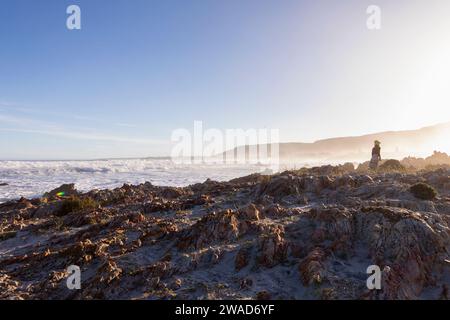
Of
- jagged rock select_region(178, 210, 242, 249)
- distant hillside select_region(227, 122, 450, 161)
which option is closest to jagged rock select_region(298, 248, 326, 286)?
jagged rock select_region(178, 210, 242, 249)

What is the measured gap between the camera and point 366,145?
531ft

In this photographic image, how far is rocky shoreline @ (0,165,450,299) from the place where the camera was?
8305mm

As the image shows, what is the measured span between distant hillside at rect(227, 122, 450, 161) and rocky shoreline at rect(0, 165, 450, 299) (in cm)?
13016

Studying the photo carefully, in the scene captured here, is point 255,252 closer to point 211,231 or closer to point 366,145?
point 211,231

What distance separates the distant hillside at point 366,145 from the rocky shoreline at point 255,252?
130m

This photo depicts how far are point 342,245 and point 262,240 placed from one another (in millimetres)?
2281

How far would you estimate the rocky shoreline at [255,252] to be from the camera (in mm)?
8305

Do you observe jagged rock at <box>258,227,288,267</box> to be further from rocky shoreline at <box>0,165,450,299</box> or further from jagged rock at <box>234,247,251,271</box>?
jagged rock at <box>234,247,251,271</box>

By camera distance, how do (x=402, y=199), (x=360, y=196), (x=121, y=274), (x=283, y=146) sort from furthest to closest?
(x=283, y=146) < (x=360, y=196) < (x=402, y=199) < (x=121, y=274)

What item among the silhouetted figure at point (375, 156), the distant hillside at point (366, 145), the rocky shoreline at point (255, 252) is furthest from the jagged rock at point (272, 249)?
the distant hillside at point (366, 145)

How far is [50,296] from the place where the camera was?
867cm

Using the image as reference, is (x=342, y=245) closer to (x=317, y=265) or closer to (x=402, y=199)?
(x=317, y=265)

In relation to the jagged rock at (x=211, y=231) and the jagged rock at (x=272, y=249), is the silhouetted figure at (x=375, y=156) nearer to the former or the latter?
the jagged rock at (x=211, y=231)
